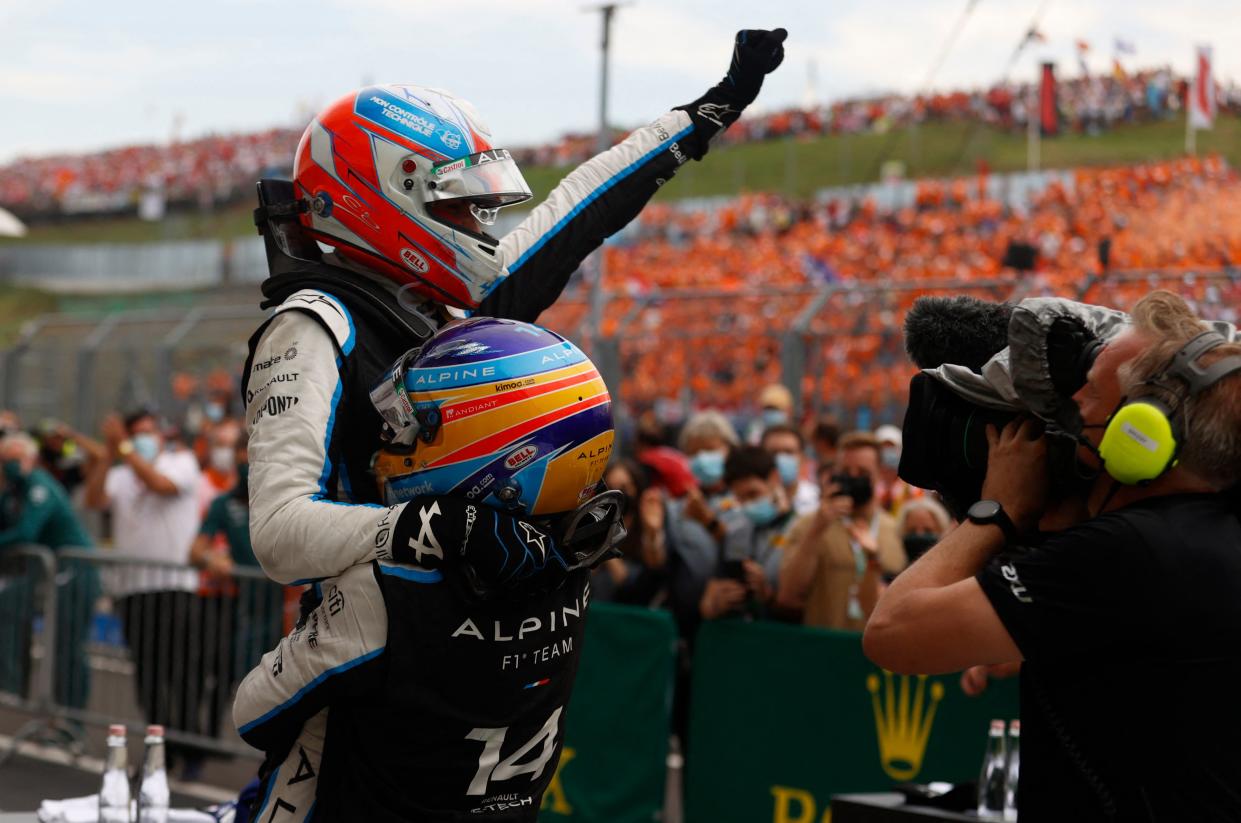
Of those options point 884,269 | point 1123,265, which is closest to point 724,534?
point 1123,265

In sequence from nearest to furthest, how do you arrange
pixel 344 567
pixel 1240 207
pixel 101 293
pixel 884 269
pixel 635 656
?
pixel 344 567 < pixel 635 656 < pixel 1240 207 < pixel 884 269 < pixel 101 293

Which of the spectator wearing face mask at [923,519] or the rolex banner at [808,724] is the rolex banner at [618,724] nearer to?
the rolex banner at [808,724]

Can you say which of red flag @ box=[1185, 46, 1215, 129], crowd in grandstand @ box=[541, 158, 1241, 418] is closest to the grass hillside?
crowd in grandstand @ box=[541, 158, 1241, 418]

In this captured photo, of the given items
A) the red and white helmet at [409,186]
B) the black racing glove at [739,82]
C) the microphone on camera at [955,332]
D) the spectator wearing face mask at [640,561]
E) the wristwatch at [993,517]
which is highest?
the black racing glove at [739,82]

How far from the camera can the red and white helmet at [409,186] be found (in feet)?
9.91

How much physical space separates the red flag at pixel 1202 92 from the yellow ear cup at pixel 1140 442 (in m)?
14.9

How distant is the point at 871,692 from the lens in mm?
6906

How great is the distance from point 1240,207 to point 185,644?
13.4 metres

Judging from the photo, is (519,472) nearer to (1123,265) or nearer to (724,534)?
(724,534)

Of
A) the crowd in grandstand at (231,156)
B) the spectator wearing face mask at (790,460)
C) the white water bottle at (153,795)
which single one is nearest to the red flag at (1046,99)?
the spectator wearing face mask at (790,460)

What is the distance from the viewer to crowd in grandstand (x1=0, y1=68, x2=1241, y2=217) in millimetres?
46781

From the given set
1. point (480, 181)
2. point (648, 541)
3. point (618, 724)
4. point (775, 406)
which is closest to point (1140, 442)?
point (480, 181)

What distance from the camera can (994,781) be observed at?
443cm

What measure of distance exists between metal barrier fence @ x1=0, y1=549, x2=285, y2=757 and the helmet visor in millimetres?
5689
